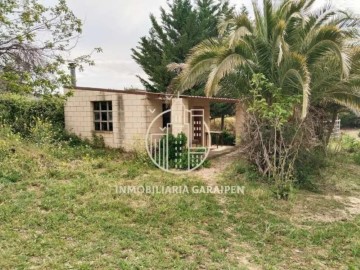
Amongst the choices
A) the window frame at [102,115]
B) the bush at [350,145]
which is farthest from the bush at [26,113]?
the bush at [350,145]

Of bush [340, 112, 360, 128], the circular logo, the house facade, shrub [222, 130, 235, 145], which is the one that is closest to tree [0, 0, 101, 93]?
the house facade

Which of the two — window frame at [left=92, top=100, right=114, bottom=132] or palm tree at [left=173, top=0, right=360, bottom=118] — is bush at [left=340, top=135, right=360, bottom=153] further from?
window frame at [left=92, top=100, right=114, bottom=132]

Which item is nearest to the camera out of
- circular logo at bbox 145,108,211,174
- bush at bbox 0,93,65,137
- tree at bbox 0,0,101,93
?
tree at bbox 0,0,101,93

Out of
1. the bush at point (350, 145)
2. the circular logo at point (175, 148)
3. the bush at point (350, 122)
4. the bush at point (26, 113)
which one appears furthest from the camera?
the bush at point (350, 122)

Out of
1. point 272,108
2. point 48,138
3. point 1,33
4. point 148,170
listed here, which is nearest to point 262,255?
point 272,108

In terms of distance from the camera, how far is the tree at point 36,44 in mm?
6793

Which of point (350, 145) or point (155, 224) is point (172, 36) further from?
point (155, 224)

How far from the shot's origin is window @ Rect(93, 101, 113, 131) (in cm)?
1232

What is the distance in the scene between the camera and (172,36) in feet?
67.0

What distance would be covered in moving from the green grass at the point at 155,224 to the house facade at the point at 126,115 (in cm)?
269

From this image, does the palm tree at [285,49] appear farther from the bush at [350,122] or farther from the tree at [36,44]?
the bush at [350,122]

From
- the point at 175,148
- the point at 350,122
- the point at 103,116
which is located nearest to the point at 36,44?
the point at 175,148

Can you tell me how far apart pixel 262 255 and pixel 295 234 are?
1.06 m

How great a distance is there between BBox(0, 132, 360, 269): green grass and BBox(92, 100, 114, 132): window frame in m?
3.82
